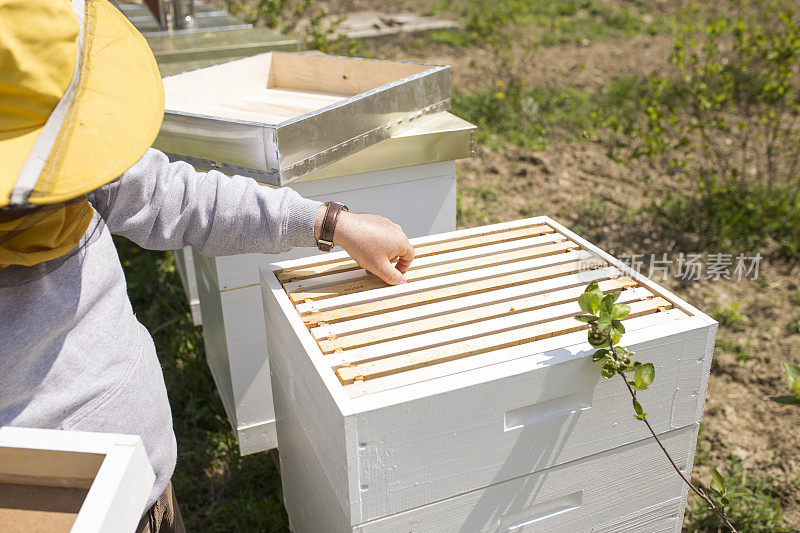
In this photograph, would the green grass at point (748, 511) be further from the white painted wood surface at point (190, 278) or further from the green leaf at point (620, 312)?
the white painted wood surface at point (190, 278)

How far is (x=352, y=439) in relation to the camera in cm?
100

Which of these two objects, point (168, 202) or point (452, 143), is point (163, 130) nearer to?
point (168, 202)

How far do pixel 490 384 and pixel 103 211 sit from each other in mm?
695

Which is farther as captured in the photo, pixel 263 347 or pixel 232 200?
pixel 263 347

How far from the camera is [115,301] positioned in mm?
1126

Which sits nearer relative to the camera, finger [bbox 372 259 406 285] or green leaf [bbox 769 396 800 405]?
green leaf [bbox 769 396 800 405]

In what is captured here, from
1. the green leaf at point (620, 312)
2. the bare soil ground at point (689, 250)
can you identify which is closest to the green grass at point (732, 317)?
the bare soil ground at point (689, 250)

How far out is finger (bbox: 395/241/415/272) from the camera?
52.2 inches

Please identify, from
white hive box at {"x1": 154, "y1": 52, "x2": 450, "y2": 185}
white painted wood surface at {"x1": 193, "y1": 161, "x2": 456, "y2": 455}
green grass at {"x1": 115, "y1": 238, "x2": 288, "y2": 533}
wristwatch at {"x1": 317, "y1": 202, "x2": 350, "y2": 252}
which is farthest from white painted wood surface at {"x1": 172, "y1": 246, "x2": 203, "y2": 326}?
wristwatch at {"x1": 317, "y1": 202, "x2": 350, "y2": 252}

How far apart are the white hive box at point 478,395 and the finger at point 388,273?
0.02m

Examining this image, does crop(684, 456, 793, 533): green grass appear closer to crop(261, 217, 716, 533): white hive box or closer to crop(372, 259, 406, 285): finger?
crop(261, 217, 716, 533): white hive box

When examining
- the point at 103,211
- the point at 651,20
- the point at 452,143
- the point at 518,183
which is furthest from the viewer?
the point at 651,20

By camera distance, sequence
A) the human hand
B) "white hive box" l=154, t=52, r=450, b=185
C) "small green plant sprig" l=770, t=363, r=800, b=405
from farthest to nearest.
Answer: "white hive box" l=154, t=52, r=450, b=185
the human hand
"small green plant sprig" l=770, t=363, r=800, b=405

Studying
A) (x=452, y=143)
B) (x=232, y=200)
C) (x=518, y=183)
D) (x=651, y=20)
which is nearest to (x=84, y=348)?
(x=232, y=200)
